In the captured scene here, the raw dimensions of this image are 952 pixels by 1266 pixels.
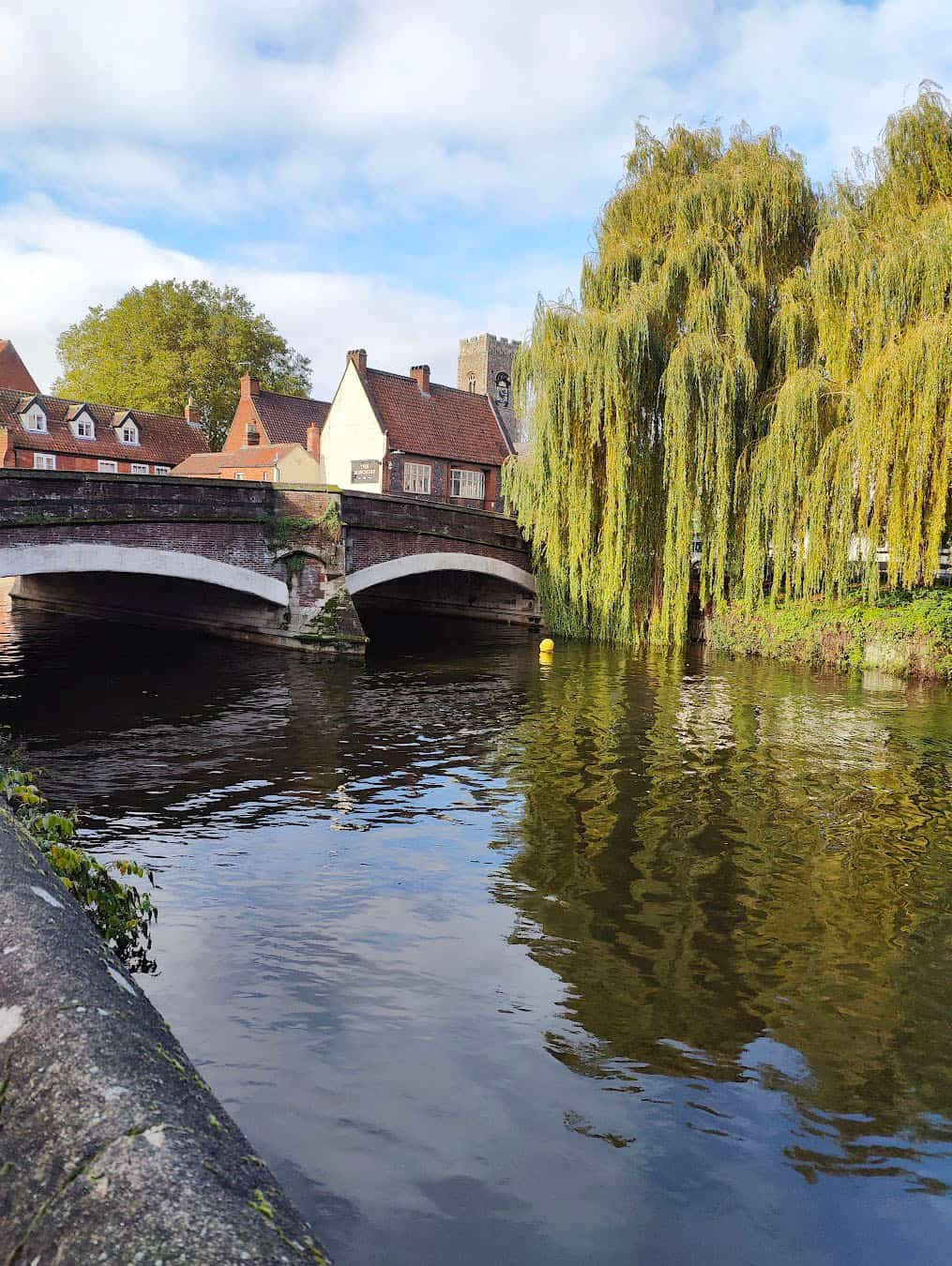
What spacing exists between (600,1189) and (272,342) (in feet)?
190

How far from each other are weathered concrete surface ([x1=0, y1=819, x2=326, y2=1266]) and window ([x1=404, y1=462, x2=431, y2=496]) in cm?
3464

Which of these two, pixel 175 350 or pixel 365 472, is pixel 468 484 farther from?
pixel 175 350

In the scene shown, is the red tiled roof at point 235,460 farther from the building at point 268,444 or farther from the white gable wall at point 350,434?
the white gable wall at point 350,434

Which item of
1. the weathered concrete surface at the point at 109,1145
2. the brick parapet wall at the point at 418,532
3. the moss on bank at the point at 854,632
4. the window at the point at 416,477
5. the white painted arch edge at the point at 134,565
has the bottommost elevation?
the weathered concrete surface at the point at 109,1145

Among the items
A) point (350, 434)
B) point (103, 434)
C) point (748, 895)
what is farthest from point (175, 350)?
point (748, 895)

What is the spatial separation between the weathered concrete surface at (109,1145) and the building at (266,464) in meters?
39.2

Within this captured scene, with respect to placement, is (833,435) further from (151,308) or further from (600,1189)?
(151,308)

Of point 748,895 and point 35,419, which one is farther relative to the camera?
point 35,419

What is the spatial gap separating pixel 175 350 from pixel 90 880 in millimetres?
54958

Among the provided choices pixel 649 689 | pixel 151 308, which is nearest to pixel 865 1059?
pixel 649 689

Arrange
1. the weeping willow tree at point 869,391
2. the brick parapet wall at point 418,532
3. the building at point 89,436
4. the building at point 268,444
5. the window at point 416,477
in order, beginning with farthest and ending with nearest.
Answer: the building at point 89,436
the building at point 268,444
the window at point 416,477
the brick parapet wall at point 418,532
the weeping willow tree at point 869,391

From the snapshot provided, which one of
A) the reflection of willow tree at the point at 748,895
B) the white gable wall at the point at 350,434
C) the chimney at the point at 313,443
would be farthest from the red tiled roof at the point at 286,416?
the reflection of willow tree at the point at 748,895

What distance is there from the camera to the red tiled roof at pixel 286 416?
1797 inches

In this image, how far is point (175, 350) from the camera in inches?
2147
